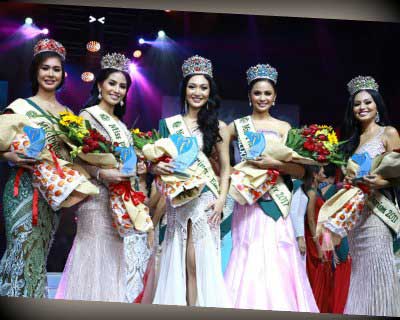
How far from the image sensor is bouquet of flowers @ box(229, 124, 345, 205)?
5.41 metres

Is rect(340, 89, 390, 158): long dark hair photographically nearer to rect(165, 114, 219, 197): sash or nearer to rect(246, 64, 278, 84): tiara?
rect(246, 64, 278, 84): tiara

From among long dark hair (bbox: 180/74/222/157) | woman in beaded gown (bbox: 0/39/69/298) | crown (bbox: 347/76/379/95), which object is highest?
crown (bbox: 347/76/379/95)

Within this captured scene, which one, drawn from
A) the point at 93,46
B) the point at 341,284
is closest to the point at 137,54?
the point at 93,46

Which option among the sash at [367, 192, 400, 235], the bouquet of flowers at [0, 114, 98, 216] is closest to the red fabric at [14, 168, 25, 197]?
the bouquet of flowers at [0, 114, 98, 216]

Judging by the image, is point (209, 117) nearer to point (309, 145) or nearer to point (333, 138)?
point (309, 145)

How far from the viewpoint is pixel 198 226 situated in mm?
5375

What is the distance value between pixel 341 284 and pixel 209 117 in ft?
4.36

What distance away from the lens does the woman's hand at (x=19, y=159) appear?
520cm

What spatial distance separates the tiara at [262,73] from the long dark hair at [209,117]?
22 centimetres

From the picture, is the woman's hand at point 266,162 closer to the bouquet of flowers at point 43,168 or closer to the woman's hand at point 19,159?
the bouquet of flowers at point 43,168

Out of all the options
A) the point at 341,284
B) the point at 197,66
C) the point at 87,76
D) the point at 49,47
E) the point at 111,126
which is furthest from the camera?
the point at 341,284

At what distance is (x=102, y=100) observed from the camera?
5.55 m

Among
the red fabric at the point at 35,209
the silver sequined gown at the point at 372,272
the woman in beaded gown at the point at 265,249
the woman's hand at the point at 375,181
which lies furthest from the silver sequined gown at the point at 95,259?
the woman's hand at the point at 375,181

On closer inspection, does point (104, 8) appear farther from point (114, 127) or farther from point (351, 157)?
point (351, 157)
